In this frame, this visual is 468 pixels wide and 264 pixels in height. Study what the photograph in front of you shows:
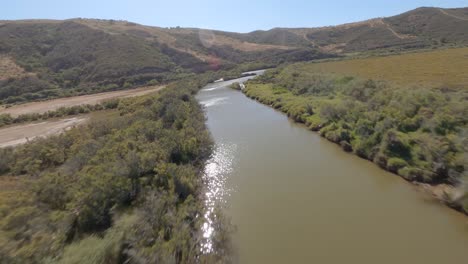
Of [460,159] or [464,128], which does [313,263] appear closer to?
[460,159]

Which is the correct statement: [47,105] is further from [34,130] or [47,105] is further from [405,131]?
[405,131]

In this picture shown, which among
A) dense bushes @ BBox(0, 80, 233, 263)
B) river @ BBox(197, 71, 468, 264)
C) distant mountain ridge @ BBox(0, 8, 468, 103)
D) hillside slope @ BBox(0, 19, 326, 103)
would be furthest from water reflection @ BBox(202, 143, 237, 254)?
distant mountain ridge @ BBox(0, 8, 468, 103)

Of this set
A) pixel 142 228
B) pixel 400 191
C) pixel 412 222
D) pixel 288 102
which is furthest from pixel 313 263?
pixel 288 102

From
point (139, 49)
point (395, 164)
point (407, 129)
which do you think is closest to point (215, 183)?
point (395, 164)

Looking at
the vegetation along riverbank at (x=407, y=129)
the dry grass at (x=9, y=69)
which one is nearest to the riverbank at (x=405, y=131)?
the vegetation along riverbank at (x=407, y=129)

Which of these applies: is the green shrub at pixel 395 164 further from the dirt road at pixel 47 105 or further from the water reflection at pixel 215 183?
the dirt road at pixel 47 105

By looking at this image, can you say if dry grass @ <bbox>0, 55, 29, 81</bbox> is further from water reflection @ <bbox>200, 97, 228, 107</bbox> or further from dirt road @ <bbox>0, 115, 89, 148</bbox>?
water reflection @ <bbox>200, 97, 228, 107</bbox>
